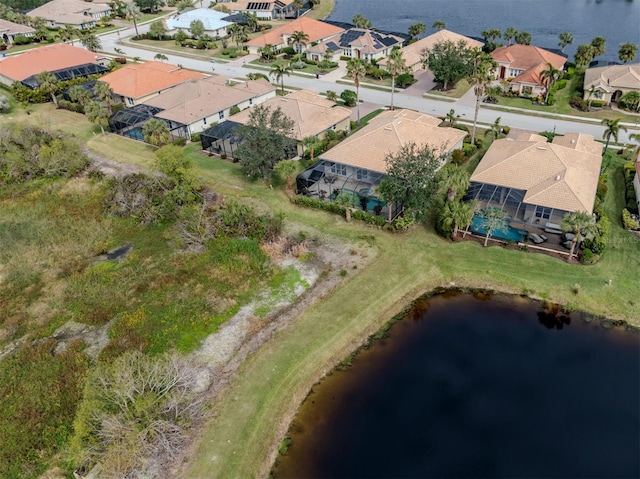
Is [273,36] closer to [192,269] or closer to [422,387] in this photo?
[192,269]

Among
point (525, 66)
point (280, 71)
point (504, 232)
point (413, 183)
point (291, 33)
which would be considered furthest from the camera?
point (291, 33)

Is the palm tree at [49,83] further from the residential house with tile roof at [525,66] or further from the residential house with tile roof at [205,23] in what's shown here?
the residential house with tile roof at [525,66]

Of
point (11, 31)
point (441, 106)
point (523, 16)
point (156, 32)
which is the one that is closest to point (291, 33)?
point (156, 32)

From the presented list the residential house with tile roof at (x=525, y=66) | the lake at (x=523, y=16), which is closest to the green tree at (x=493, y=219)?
the residential house with tile roof at (x=525, y=66)

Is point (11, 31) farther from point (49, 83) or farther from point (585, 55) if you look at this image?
point (585, 55)

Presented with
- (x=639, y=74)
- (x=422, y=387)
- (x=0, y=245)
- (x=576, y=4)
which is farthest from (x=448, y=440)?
(x=576, y=4)

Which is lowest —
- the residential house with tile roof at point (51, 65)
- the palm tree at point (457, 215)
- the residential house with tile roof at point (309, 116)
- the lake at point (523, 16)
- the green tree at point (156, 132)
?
the palm tree at point (457, 215)
